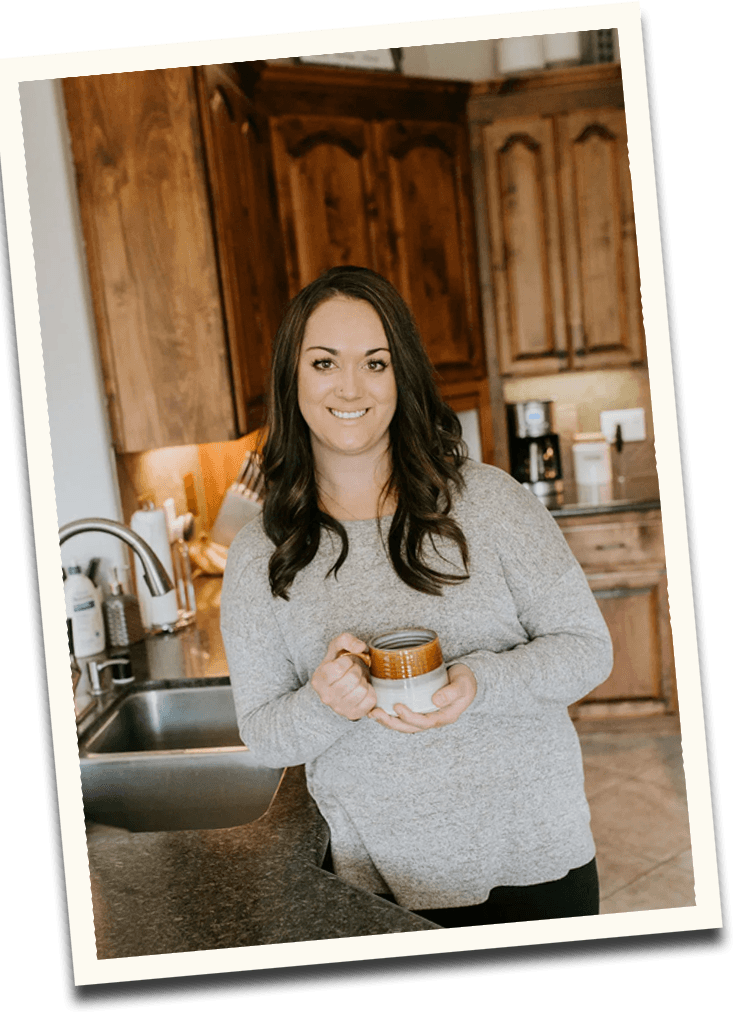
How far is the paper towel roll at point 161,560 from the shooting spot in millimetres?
2205

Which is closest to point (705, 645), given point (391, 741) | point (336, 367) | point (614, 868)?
point (391, 741)

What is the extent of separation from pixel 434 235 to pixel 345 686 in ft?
8.43

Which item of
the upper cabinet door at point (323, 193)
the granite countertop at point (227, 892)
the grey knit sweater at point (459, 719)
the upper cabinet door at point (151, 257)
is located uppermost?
the upper cabinet door at point (323, 193)

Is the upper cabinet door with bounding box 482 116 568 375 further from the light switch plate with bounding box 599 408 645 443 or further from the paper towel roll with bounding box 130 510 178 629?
the paper towel roll with bounding box 130 510 178 629

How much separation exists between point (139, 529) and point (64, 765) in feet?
3.80

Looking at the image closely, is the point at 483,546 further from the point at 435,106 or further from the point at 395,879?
the point at 435,106

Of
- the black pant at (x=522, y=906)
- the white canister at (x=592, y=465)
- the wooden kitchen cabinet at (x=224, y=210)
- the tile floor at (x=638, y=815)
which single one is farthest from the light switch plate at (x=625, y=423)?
the black pant at (x=522, y=906)

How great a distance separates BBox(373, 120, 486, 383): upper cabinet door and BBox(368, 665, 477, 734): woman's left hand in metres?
2.12

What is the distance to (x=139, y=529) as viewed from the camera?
7.31 feet

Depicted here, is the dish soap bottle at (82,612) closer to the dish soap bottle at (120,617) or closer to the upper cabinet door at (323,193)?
the dish soap bottle at (120,617)

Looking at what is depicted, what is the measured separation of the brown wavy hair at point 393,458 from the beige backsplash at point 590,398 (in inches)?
100

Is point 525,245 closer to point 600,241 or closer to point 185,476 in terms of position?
point 600,241

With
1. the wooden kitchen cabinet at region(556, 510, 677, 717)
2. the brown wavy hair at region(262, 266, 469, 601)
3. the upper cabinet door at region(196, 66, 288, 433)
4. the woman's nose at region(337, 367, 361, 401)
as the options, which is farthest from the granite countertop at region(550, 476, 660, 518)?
the woman's nose at region(337, 367, 361, 401)

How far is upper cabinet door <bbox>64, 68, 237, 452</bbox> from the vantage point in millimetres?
2078
